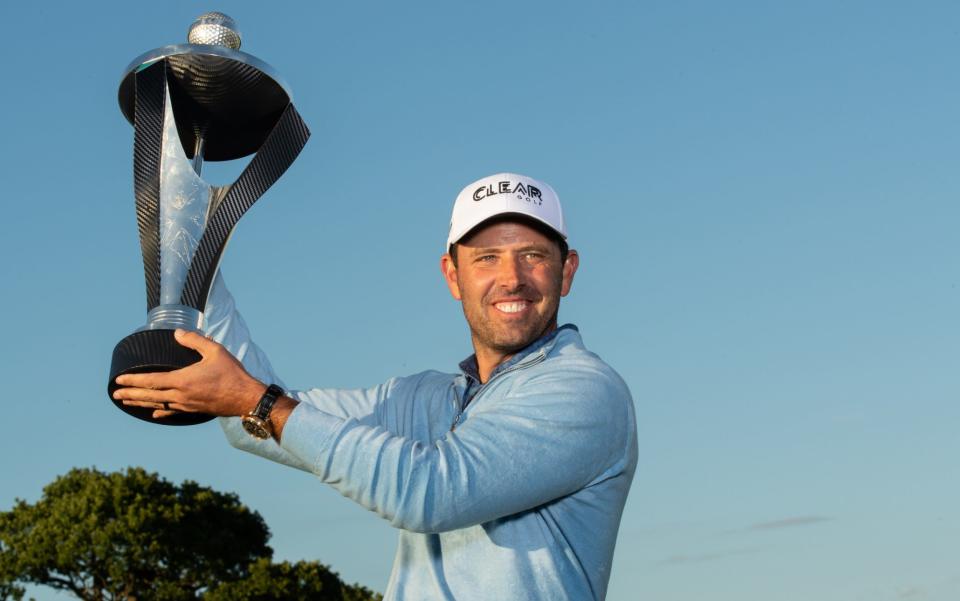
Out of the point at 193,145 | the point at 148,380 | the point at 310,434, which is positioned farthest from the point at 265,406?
the point at 193,145

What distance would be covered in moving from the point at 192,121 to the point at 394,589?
2.27 metres

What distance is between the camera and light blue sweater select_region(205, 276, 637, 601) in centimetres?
335

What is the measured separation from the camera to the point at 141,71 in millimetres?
4574

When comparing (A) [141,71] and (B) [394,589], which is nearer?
(B) [394,589]

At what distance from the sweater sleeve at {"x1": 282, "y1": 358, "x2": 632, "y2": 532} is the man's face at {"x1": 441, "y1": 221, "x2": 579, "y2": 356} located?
0.38 meters

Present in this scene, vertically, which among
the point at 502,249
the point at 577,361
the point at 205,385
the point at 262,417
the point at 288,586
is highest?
the point at 288,586

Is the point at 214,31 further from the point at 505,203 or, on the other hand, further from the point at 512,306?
the point at 512,306

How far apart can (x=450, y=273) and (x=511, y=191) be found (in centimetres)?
57

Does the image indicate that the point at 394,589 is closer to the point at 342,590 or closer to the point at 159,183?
the point at 159,183

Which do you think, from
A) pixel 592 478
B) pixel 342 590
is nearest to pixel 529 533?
pixel 592 478

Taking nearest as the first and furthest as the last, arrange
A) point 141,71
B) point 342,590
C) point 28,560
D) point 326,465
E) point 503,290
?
point 326,465 → point 503,290 → point 141,71 → point 28,560 → point 342,590

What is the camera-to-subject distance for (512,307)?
419 centimetres

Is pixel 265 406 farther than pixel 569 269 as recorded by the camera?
No

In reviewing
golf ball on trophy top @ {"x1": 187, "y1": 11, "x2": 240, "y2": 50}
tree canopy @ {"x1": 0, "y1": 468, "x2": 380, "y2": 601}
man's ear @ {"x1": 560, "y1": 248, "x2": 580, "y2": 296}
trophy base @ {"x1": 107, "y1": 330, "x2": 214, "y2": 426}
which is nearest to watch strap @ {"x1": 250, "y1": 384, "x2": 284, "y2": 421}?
trophy base @ {"x1": 107, "y1": 330, "x2": 214, "y2": 426}
